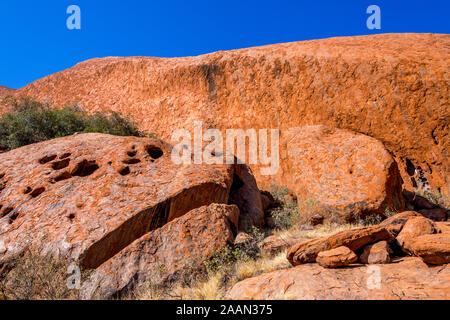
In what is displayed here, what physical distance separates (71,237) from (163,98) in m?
10.5

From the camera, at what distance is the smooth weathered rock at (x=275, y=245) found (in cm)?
495

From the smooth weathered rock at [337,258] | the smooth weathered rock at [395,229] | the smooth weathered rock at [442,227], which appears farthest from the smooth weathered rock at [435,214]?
the smooth weathered rock at [337,258]

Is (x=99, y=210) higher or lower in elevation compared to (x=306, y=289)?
higher

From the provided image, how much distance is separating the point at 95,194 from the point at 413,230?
5.08 metres

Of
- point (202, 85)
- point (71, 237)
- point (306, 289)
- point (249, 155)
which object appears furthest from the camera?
point (202, 85)

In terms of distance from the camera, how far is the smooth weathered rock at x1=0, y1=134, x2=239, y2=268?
15.1 ft

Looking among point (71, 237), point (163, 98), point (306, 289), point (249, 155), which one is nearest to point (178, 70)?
point (163, 98)

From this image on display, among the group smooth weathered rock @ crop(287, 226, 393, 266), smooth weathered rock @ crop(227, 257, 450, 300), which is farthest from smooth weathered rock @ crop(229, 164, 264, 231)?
smooth weathered rock @ crop(227, 257, 450, 300)

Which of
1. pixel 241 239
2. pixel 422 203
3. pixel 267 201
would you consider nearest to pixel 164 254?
pixel 241 239

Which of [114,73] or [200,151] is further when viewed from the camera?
[114,73]

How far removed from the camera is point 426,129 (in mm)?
9477

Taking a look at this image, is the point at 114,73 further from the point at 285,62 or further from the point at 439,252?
the point at 439,252

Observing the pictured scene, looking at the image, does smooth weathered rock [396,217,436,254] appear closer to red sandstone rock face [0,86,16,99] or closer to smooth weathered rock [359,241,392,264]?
smooth weathered rock [359,241,392,264]

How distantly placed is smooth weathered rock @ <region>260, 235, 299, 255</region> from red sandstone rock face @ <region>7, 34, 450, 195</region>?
5.27 meters
